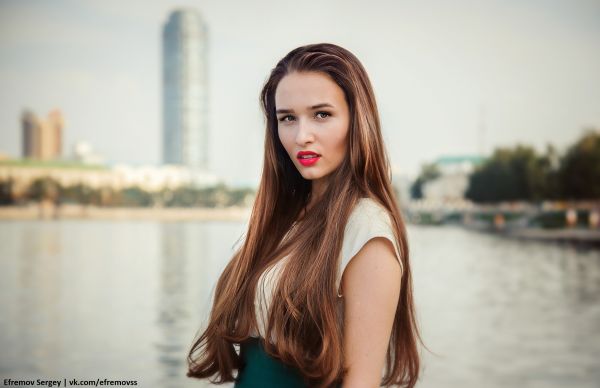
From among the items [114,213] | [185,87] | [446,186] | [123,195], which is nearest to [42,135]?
[185,87]

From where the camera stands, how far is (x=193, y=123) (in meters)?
123

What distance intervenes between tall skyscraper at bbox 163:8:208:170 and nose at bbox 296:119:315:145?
4700 inches

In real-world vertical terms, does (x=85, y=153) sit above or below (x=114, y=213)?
above

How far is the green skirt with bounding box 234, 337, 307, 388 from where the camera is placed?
1.45m

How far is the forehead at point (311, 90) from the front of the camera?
144 centimetres

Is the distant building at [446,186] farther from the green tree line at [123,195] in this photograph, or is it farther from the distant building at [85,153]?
the distant building at [85,153]

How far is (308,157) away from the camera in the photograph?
1.46 meters

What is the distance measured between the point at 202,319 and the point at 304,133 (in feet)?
2.15

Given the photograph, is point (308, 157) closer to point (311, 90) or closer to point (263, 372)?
point (311, 90)

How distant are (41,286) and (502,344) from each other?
10610 millimetres

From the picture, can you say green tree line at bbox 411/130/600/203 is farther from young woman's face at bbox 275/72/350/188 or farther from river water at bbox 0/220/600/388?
young woman's face at bbox 275/72/350/188

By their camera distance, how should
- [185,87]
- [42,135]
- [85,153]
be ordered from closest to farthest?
[85,153]
[42,135]
[185,87]

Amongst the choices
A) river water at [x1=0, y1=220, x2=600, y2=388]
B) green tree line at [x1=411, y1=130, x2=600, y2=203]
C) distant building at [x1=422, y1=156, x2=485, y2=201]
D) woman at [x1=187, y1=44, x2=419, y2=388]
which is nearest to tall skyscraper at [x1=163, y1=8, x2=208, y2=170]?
distant building at [x1=422, y1=156, x2=485, y2=201]

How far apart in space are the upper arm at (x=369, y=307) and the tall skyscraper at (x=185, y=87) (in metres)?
120
